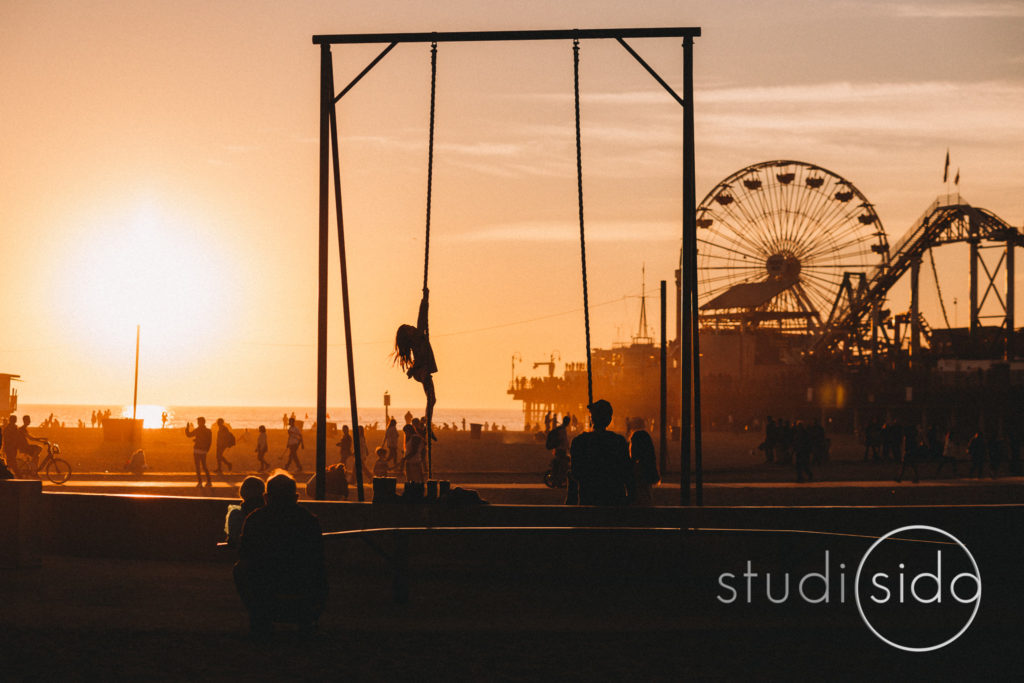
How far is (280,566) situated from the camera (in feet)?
28.2

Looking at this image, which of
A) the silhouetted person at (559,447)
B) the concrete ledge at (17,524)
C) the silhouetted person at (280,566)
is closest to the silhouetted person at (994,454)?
the silhouetted person at (559,447)

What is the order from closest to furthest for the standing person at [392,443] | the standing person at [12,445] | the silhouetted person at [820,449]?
the standing person at [392,443] < the standing person at [12,445] < the silhouetted person at [820,449]

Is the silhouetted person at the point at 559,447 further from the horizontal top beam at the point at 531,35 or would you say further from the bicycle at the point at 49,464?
the bicycle at the point at 49,464

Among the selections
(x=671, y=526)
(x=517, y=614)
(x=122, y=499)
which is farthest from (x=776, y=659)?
(x=122, y=499)

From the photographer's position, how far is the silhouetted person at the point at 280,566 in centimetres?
859

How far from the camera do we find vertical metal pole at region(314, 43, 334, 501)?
45.8 feet

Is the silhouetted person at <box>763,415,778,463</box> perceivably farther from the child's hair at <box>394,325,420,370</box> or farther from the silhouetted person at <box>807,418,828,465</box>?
the child's hair at <box>394,325,420,370</box>

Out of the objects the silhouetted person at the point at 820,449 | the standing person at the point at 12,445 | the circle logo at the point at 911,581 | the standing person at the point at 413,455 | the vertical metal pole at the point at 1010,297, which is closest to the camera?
the circle logo at the point at 911,581

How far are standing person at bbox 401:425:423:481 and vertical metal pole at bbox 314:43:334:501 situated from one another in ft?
31.5

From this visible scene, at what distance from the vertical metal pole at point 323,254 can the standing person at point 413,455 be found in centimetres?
959

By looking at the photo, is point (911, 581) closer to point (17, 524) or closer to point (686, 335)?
point (686, 335)

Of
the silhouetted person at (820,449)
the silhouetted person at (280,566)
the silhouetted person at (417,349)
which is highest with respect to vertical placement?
the silhouetted person at (417,349)

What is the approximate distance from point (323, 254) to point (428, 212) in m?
1.50

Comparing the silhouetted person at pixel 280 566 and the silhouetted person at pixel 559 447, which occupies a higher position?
the silhouetted person at pixel 559 447
